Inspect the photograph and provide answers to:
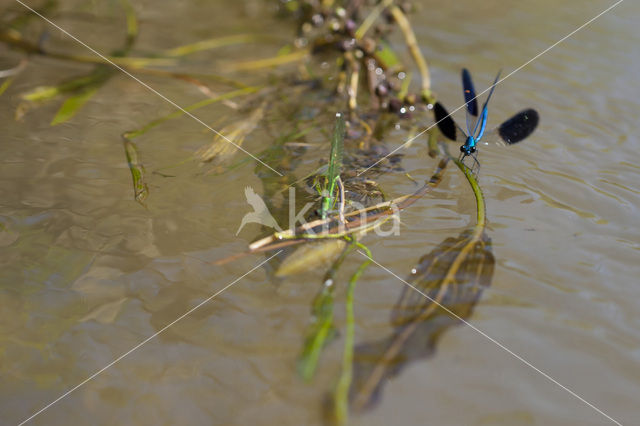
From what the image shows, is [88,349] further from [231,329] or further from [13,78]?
[13,78]

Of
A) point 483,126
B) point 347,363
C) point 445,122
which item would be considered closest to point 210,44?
point 445,122

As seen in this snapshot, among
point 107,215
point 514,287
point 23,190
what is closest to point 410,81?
point 514,287

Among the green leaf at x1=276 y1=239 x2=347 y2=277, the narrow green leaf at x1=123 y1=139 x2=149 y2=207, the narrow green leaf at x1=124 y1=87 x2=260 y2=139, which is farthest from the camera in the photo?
the narrow green leaf at x1=124 y1=87 x2=260 y2=139

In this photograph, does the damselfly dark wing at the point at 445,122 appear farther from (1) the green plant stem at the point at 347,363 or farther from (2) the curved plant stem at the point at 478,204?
(1) the green plant stem at the point at 347,363

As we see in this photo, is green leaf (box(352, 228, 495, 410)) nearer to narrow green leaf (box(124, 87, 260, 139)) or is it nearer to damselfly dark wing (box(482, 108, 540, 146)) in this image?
damselfly dark wing (box(482, 108, 540, 146))

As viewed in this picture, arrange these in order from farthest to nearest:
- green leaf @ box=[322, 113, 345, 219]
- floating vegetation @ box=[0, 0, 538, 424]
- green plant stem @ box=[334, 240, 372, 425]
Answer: green leaf @ box=[322, 113, 345, 219], floating vegetation @ box=[0, 0, 538, 424], green plant stem @ box=[334, 240, 372, 425]

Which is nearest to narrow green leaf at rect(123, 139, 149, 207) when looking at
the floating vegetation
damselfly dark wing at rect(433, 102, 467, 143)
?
the floating vegetation

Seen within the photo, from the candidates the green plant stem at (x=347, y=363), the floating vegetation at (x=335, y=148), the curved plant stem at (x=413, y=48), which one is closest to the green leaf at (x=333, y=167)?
the floating vegetation at (x=335, y=148)
